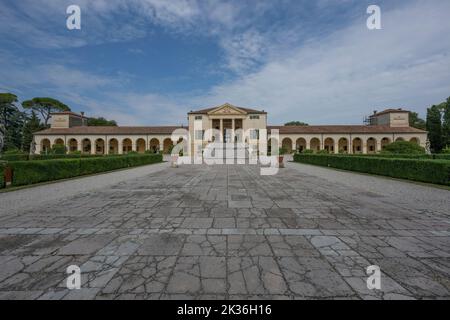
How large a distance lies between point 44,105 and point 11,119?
8.56 meters

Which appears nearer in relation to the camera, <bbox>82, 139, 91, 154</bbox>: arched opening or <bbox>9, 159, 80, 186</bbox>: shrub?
<bbox>9, 159, 80, 186</bbox>: shrub

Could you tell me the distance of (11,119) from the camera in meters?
52.8

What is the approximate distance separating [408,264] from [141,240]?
396cm

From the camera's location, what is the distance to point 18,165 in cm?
911

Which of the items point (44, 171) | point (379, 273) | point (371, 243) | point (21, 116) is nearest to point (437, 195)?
point (371, 243)

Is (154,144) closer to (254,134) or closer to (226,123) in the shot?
(226,123)

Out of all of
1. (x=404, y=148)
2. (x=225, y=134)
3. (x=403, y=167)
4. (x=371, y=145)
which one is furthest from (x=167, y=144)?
(x=371, y=145)

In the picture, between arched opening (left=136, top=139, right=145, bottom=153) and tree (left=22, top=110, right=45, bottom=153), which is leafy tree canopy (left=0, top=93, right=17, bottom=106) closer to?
tree (left=22, top=110, right=45, bottom=153)

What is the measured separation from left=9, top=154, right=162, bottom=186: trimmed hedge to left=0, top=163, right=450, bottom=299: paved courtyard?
4921mm

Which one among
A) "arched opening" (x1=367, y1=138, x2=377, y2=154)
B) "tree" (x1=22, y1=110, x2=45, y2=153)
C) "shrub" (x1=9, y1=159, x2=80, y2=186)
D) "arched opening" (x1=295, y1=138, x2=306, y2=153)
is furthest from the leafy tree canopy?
"arched opening" (x1=367, y1=138, x2=377, y2=154)

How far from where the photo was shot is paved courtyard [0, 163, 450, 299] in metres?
2.18

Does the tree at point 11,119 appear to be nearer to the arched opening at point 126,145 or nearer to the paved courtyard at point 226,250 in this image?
the arched opening at point 126,145

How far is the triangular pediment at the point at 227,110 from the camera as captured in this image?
153 ft

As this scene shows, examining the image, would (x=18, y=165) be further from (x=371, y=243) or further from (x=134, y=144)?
(x=134, y=144)
